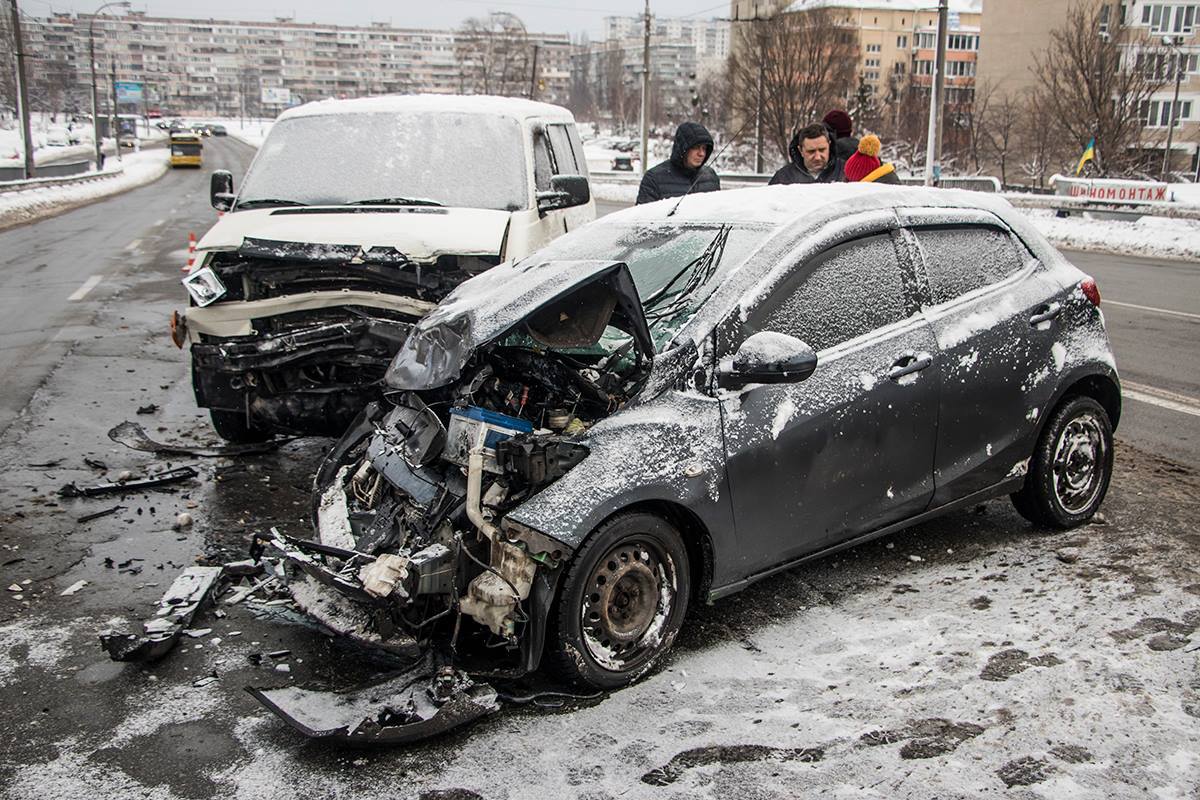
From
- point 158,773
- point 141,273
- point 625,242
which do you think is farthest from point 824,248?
point 141,273

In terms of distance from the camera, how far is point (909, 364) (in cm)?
449

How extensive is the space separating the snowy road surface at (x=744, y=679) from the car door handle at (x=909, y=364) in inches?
38.0

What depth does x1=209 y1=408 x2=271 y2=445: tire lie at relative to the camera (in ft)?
22.3

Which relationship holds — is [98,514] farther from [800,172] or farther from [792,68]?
[792,68]

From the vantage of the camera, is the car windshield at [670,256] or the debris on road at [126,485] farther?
the debris on road at [126,485]

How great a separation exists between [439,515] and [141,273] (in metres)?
13.9

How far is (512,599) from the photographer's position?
11.7 ft

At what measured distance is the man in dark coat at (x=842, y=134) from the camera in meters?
8.38

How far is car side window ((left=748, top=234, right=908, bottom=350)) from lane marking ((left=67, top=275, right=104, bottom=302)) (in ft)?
38.0

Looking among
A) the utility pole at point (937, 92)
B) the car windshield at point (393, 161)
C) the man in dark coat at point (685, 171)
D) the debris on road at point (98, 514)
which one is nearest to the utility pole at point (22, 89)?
the utility pole at point (937, 92)

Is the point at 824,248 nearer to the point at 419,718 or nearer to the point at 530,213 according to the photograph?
the point at 419,718

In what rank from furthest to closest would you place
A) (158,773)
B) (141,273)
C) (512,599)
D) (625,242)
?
(141,273) < (625,242) < (512,599) < (158,773)

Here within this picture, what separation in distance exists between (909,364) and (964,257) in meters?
0.80

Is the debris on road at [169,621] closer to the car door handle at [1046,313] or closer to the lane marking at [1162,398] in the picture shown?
the car door handle at [1046,313]
